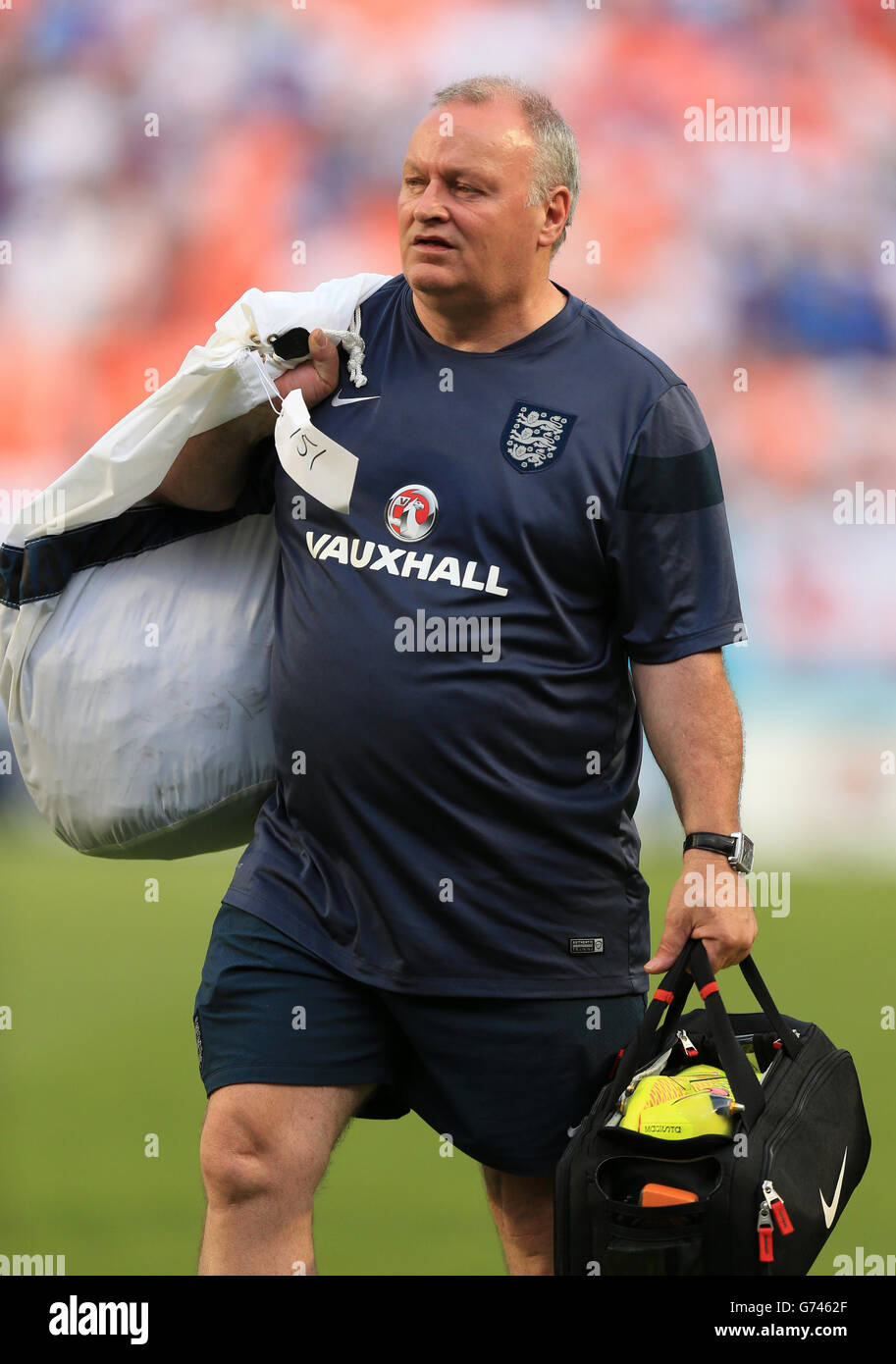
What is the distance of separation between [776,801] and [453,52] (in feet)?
18.4

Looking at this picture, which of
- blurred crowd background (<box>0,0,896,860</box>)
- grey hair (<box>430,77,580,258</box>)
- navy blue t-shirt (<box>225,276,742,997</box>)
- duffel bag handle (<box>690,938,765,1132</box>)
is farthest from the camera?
blurred crowd background (<box>0,0,896,860</box>)

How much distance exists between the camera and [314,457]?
2.67m

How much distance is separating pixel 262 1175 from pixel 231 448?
1.12 meters

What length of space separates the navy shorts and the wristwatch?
319 mm

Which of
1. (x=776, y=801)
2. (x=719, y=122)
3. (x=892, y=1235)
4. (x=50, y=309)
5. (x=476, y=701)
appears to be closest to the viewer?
(x=476, y=701)

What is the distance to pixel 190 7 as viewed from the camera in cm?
1213

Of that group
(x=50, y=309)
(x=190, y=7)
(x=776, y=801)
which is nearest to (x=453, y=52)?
(x=190, y=7)

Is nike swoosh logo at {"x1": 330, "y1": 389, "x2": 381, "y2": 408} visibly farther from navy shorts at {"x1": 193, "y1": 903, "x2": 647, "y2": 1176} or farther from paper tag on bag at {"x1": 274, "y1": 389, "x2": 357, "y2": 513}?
navy shorts at {"x1": 193, "y1": 903, "x2": 647, "y2": 1176}

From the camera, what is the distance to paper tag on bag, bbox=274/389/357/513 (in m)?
2.66

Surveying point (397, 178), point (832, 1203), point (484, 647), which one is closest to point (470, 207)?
point (484, 647)

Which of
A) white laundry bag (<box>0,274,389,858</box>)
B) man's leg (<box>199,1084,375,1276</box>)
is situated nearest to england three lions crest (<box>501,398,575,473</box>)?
white laundry bag (<box>0,274,389,858</box>)

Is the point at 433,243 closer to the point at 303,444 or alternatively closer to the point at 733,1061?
the point at 303,444

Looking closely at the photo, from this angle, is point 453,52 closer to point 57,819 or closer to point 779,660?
point 779,660

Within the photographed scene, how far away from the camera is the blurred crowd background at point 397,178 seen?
11.6 metres
